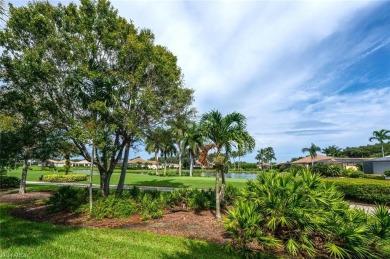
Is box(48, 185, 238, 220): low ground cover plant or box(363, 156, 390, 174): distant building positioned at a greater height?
box(363, 156, 390, 174): distant building

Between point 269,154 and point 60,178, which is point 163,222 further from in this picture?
point 269,154

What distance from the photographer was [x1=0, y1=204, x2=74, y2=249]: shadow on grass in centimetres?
675

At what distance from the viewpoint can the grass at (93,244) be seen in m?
6.11

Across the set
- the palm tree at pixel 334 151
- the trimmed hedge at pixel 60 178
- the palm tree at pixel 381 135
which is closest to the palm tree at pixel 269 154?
the palm tree at pixel 334 151

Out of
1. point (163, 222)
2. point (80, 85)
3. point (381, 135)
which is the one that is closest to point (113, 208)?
point (163, 222)

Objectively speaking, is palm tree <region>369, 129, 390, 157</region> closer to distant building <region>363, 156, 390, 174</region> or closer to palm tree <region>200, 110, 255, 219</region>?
distant building <region>363, 156, 390, 174</region>

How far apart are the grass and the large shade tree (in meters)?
3.94

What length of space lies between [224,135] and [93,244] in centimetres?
653

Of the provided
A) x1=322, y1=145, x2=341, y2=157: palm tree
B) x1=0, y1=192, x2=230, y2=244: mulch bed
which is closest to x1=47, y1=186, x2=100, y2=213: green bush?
x1=0, y1=192, x2=230, y2=244: mulch bed

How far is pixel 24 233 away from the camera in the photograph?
783cm

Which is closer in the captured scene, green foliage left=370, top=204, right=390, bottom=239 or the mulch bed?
green foliage left=370, top=204, right=390, bottom=239

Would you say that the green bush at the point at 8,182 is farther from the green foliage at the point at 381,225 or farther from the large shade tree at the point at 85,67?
the green foliage at the point at 381,225

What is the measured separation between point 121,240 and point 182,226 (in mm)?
2876

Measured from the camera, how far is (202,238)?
8.16 metres
